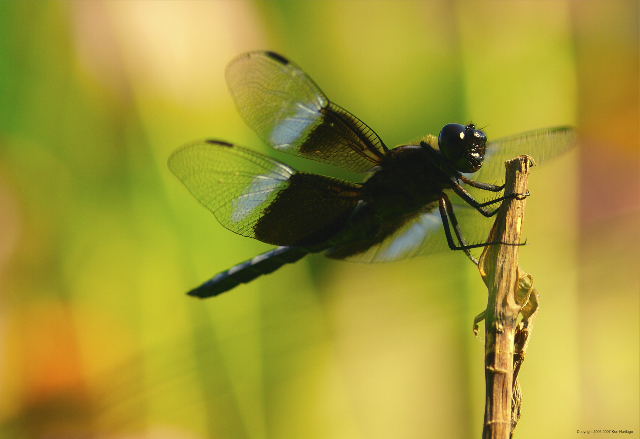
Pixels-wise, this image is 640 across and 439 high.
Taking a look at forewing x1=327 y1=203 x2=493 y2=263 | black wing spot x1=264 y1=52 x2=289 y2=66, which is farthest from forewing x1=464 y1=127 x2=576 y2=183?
black wing spot x1=264 y1=52 x2=289 y2=66

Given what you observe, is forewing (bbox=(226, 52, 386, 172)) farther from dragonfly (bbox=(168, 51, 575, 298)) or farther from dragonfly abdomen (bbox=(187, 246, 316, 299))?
dragonfly abdomen (bbox=(187, 246, 316, 299))

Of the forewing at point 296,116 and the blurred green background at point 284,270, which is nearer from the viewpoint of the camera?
the forewing at point 296,116

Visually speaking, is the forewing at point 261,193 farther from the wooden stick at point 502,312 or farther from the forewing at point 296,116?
the wooden stick at point 502,312

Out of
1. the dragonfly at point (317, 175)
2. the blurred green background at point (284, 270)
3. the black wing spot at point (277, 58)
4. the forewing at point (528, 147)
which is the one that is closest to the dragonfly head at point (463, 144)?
the dragonfly at point (317, 175)

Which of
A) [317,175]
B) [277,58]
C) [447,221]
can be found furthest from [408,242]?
[277,58]

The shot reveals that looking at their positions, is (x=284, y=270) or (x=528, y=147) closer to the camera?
(x=528, y=147)

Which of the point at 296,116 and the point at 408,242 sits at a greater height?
the point at 296,116

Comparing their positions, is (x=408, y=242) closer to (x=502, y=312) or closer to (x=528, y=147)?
(x=528, y=147)
